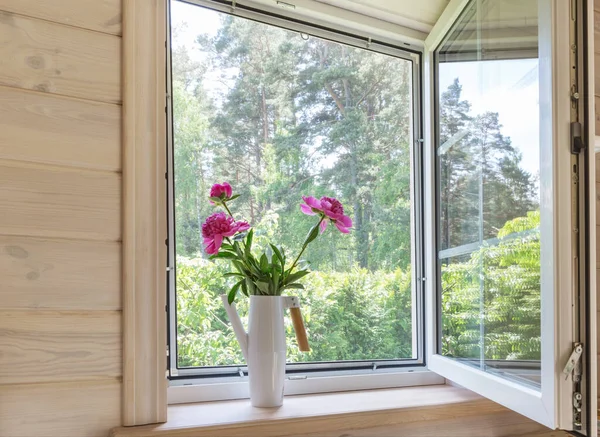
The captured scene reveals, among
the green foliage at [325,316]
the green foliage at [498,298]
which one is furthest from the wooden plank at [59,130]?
the green foliage at [498,298]

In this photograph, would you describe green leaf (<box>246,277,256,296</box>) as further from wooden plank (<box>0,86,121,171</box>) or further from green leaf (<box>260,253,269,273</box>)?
wooden plank (<box>0,86,121,171</box>)

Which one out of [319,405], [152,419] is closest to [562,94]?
[319,405]

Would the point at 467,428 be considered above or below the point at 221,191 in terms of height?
below

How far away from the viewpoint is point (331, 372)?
1.52 m

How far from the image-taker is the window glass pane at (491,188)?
3.92ft

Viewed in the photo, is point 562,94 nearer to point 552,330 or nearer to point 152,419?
point 552,330

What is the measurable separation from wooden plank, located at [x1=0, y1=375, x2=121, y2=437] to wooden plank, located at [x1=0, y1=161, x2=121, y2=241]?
28 centimetres

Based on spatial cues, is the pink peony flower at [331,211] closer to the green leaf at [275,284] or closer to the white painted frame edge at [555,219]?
the green leaf at [275,284]

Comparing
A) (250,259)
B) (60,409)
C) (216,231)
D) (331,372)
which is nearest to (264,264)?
(250,259)

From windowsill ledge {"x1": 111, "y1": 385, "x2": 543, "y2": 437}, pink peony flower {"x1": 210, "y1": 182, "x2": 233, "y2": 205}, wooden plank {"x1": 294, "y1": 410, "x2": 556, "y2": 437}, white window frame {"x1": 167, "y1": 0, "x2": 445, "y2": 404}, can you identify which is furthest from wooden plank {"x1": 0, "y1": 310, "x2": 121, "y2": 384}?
wooden plank {"x1": 294, "y1": 410, "x2": 556, "y2": 437}

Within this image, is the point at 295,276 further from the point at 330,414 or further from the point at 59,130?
the point at 59,130

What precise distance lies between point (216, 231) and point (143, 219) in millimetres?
186

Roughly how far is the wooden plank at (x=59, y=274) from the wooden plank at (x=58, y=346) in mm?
20

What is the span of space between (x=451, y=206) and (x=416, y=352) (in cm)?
45
